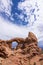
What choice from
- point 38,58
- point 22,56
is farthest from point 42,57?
point 22,56

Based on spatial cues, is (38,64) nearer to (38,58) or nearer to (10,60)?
(38,58)

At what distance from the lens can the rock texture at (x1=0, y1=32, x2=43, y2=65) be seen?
59281 millimetres

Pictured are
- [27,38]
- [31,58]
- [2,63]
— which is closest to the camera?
[2,63]

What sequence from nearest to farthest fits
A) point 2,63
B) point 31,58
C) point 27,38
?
1. point 2,63
2. point 31,58
3. point 27,38

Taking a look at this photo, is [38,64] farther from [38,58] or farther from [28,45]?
[28,45]

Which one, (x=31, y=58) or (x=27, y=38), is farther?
(x=27, y=38)

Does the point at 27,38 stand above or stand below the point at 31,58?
above

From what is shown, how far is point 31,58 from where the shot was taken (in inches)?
2437

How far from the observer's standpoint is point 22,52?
210 feet

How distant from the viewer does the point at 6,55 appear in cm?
6131

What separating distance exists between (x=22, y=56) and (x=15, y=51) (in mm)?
3252

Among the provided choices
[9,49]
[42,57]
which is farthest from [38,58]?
[9,49]

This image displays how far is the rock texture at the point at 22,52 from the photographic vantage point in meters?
59.3

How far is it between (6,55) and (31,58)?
22.3ft
